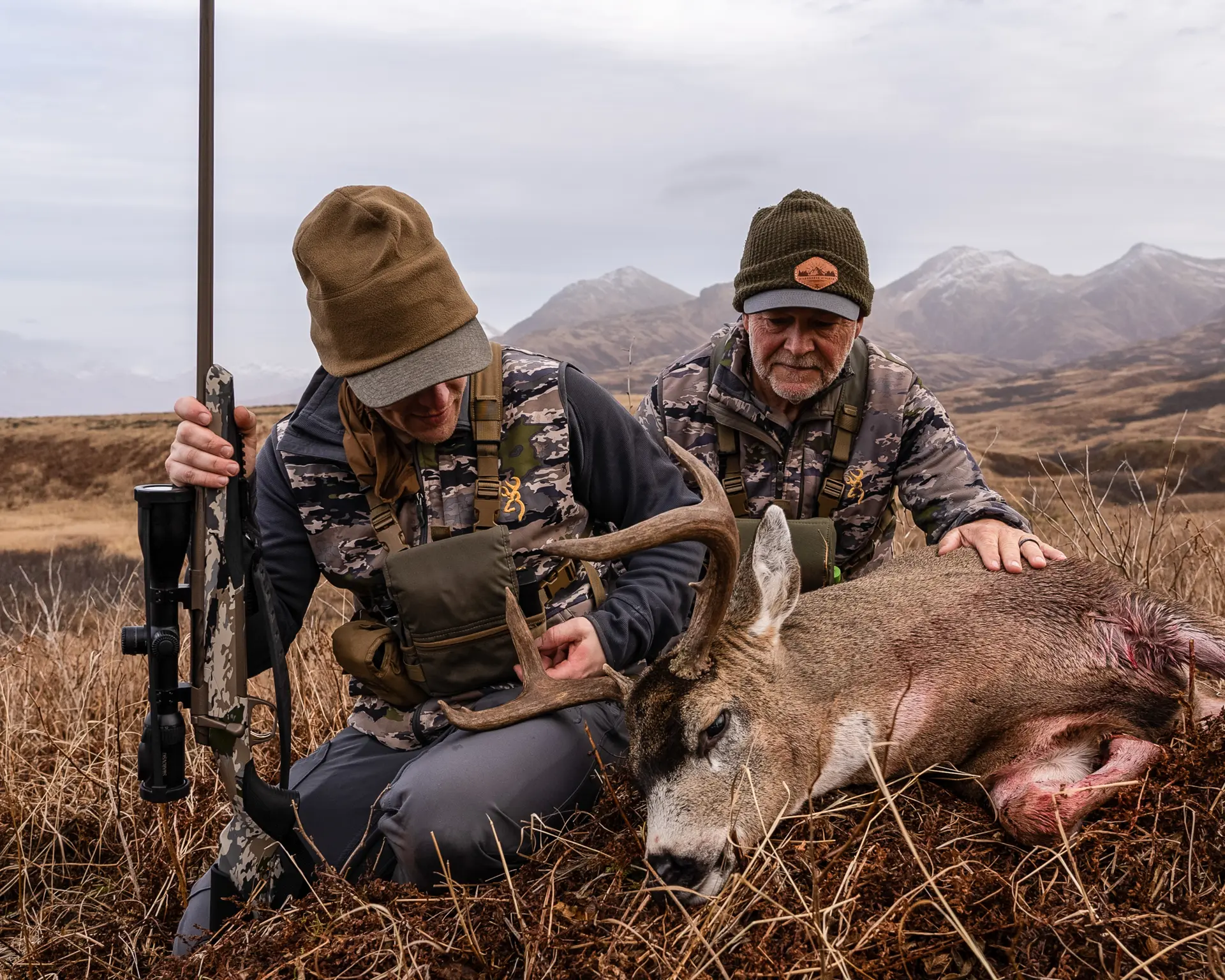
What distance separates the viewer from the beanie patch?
495 cm

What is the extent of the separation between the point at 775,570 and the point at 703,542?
42 cm

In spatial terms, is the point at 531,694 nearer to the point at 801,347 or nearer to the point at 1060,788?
the point at 1060,788

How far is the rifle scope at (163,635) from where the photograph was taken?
3.36 metres

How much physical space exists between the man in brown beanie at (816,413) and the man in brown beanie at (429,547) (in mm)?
1047

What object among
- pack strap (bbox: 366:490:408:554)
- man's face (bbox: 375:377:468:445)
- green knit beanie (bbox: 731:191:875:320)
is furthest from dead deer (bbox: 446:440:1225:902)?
green knit beanie (bbox: 731:191:875:320)

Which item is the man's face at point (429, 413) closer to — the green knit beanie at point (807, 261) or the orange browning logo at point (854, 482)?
the green knit beanie at point (807, 261)

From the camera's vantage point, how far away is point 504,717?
3531mm

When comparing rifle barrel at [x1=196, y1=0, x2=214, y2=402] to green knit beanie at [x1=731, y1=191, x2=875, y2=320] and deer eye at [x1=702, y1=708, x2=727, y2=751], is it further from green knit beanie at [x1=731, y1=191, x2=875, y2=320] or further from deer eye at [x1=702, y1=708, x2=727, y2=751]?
green knit beanie at [x1=731, y1=191, x2=875, y2=320]

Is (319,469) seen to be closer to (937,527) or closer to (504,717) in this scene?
(504,717)

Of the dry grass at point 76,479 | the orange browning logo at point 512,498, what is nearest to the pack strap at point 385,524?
the orange browning logo at point 512,498

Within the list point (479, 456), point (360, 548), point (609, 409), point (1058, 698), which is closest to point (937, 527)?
point (1058, 698)

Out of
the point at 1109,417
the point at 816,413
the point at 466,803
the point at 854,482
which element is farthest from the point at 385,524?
the point at 1109,417

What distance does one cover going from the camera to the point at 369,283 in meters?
3.71

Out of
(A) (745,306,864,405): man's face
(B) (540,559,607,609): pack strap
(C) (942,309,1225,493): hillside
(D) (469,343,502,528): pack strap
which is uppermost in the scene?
(A) (745,306,864,405): man's face
